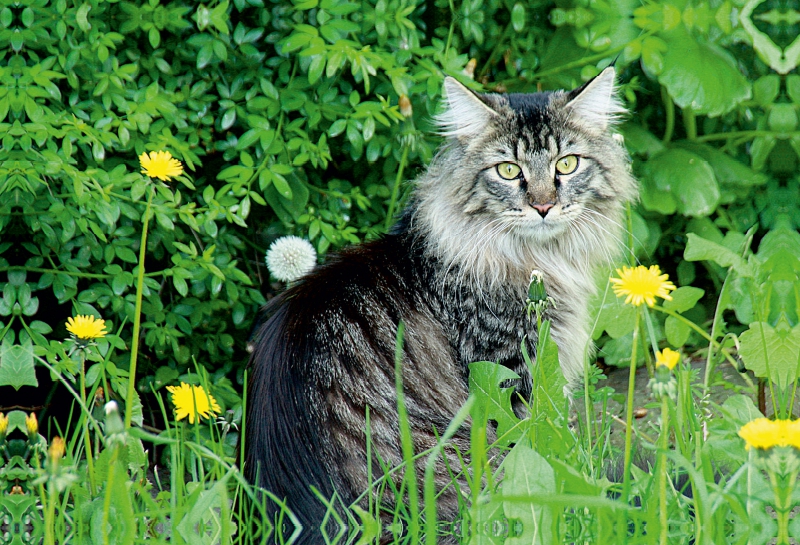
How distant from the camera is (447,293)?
114 inches

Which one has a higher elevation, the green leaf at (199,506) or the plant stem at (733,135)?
the green leaf at (199,506)

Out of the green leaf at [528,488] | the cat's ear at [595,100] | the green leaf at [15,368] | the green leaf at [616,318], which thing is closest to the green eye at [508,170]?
the cat's ear at [595,100]

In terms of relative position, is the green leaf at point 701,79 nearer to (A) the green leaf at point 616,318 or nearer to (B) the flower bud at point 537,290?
(A) the green leaf at point 616,318

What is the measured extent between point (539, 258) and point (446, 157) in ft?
1.74

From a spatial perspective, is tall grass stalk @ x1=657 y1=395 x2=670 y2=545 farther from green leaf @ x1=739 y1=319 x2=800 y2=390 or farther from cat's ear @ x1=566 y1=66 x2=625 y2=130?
cat's ear @ x1=566 y1=66 x2=625 y2=130

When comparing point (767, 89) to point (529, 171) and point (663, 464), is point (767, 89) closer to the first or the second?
point (529, 171)

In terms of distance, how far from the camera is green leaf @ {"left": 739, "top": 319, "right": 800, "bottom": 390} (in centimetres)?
244

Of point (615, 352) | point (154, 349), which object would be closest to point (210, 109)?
point (154, 349)

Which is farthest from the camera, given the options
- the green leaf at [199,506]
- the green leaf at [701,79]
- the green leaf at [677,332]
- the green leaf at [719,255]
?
the green leaf at [701,79]

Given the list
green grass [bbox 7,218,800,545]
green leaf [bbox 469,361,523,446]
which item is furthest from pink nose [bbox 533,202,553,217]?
green leaf [bbox 469,361,523,446]

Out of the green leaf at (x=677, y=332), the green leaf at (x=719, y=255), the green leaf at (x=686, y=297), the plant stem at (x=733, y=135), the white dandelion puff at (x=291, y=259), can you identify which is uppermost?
the green leaf at (x=719, y=255)

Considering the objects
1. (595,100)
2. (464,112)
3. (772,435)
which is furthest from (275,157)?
(772,435)

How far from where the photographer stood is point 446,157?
3121 mm

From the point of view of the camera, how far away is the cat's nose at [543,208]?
9.25 feet
